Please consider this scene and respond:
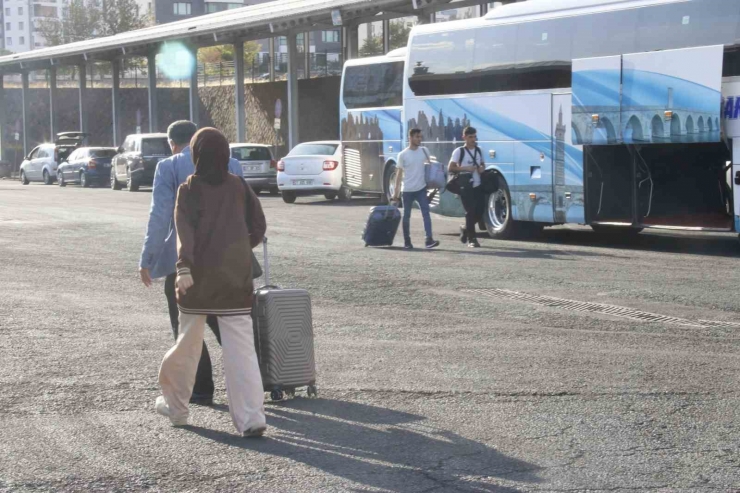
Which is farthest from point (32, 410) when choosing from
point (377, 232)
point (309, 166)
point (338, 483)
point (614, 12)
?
point (309, 166)

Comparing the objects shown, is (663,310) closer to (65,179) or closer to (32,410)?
(32,410)

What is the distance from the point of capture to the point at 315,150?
98.4ft

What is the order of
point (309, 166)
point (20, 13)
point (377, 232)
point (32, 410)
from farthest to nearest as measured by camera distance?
point (20, 13), point (309, 166), point (377, 232), point (32, 410)

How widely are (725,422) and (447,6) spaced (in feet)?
87.6

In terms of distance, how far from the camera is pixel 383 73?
27031mm

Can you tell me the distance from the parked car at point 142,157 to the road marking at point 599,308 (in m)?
25.8

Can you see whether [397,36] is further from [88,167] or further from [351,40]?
[351,40]

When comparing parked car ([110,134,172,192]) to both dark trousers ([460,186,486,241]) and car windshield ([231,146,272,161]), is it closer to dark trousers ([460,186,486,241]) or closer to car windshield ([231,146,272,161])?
car windshield ([231,146,272,161])

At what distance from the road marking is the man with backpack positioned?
17.4 ft

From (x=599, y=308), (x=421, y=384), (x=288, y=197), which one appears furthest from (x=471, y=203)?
(x=288, y=197)

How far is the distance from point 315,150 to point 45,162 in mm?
20959

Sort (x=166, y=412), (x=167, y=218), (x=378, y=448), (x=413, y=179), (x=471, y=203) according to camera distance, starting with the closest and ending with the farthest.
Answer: (x=378, y=448) → (x=166, y=412) → (x=167, y=218) → (x=413, y=179) → (x=471, y=203)

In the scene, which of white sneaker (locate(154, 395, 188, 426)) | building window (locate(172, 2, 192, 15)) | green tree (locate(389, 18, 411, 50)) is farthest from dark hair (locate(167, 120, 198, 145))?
building window (locate(172, 2, 192, 15))

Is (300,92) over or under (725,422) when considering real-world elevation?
over
